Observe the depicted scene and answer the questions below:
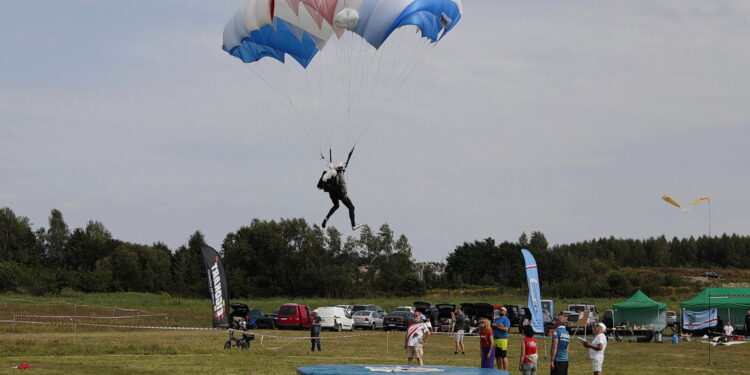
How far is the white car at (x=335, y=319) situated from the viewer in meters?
37.2


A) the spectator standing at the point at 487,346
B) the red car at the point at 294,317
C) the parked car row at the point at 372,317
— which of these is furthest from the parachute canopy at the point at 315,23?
the red car at the point at 294,317

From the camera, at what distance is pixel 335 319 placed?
37500 millimetres

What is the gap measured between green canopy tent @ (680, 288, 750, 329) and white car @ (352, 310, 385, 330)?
14.1m

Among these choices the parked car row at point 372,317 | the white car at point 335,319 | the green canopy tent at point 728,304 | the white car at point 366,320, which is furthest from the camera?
the white car at point 366,320

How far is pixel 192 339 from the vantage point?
89.8ft

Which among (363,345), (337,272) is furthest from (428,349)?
(337,272)

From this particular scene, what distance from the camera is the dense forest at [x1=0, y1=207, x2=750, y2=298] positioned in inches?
3044

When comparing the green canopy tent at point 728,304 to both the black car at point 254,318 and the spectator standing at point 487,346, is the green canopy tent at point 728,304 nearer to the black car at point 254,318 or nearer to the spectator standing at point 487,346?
the black car at point 254,318

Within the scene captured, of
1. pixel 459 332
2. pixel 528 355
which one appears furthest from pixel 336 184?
pixel 459 332

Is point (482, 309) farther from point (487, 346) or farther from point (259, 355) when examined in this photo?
point (487, 346)

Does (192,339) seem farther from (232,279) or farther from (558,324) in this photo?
(232,279)

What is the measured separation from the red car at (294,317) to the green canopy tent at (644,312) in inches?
537

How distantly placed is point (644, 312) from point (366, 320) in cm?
1275

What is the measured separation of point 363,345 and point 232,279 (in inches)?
2352
